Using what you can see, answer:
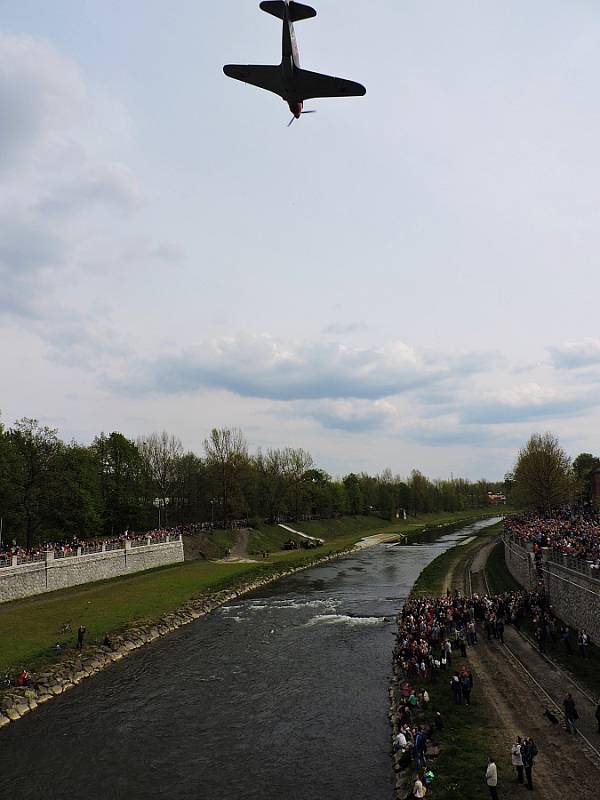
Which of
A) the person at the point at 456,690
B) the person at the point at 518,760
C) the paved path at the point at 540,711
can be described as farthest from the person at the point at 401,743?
the person at the point at 456,690

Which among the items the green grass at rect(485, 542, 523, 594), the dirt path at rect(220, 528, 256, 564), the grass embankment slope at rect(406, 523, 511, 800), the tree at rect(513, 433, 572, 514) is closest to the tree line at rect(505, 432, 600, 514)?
the tree at rect(513, 433, 572, 514)

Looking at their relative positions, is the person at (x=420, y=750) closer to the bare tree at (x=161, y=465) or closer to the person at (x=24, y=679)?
the person at (x=24, y=679)

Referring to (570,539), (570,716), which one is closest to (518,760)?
(570,716)

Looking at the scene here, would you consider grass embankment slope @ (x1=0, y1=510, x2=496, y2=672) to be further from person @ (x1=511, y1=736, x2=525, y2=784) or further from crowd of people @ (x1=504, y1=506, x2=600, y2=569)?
crowd of people @ (x1=504, y1=506, x2=600, y2=569)

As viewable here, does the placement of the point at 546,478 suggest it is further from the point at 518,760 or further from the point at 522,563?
the point at 518,760

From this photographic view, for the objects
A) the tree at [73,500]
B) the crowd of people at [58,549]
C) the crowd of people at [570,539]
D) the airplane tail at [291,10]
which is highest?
the airplane tail at [291,10]
